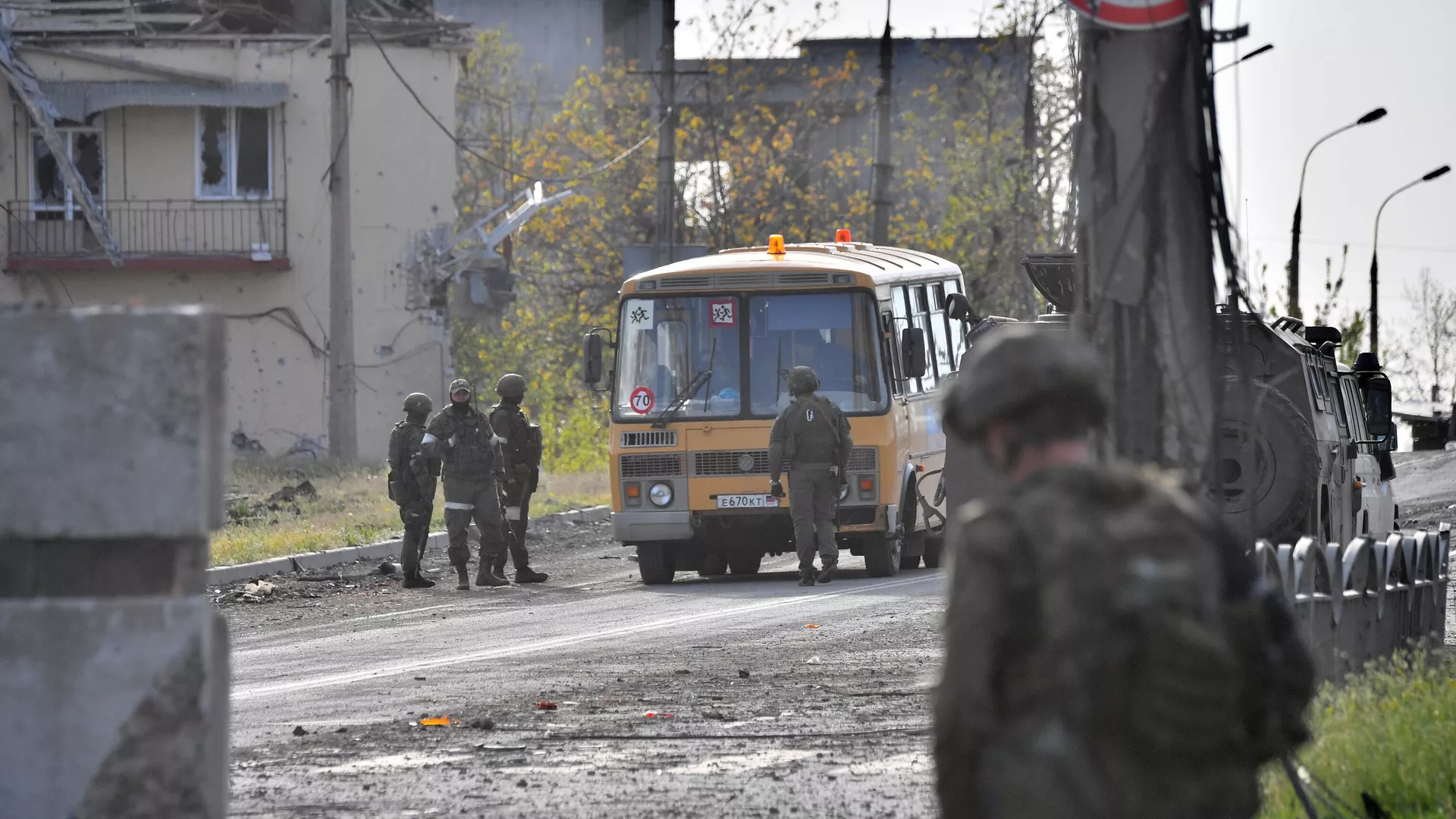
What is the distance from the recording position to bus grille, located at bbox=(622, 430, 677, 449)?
17.1 meters

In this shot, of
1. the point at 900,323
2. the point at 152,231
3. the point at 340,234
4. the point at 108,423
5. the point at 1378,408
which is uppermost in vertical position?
the point at 152,231

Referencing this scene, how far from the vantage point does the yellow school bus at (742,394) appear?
17031 mm

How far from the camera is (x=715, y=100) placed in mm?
44938

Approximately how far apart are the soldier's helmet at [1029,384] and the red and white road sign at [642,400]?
14.1m

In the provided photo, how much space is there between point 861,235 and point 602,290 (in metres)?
5.79

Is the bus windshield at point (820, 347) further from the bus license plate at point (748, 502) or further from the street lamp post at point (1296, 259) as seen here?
the street lamp post at point (1296, 259)

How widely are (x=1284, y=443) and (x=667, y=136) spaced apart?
67.0ft

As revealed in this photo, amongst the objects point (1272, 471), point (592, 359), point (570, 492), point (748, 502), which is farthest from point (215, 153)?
point (1272, 471)

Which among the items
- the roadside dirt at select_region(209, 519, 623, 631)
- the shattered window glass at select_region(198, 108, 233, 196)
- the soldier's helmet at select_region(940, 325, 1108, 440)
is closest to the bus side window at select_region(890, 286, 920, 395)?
the roadside dirt at select_region(209, 519, 623, 631)

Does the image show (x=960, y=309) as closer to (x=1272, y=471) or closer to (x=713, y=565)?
(x=713, y=565)

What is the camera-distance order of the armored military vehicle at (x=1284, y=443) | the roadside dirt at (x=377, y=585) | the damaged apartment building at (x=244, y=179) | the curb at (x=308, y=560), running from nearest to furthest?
the armored military vehicle at (x=1284, y=443), the roadside dirt at (x=377, y=585), the curb at (x=308, y=560), the damaged apartment building at (x=244, y=179)

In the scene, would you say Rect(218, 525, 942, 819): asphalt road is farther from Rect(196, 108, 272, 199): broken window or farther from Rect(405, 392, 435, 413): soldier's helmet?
Rect(196, 108, 272, 199): broken window

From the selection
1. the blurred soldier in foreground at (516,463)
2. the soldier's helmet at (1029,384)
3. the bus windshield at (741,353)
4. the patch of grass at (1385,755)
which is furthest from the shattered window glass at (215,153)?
the soldier's helmet at (1029,384)

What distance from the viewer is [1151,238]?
5.79 m
